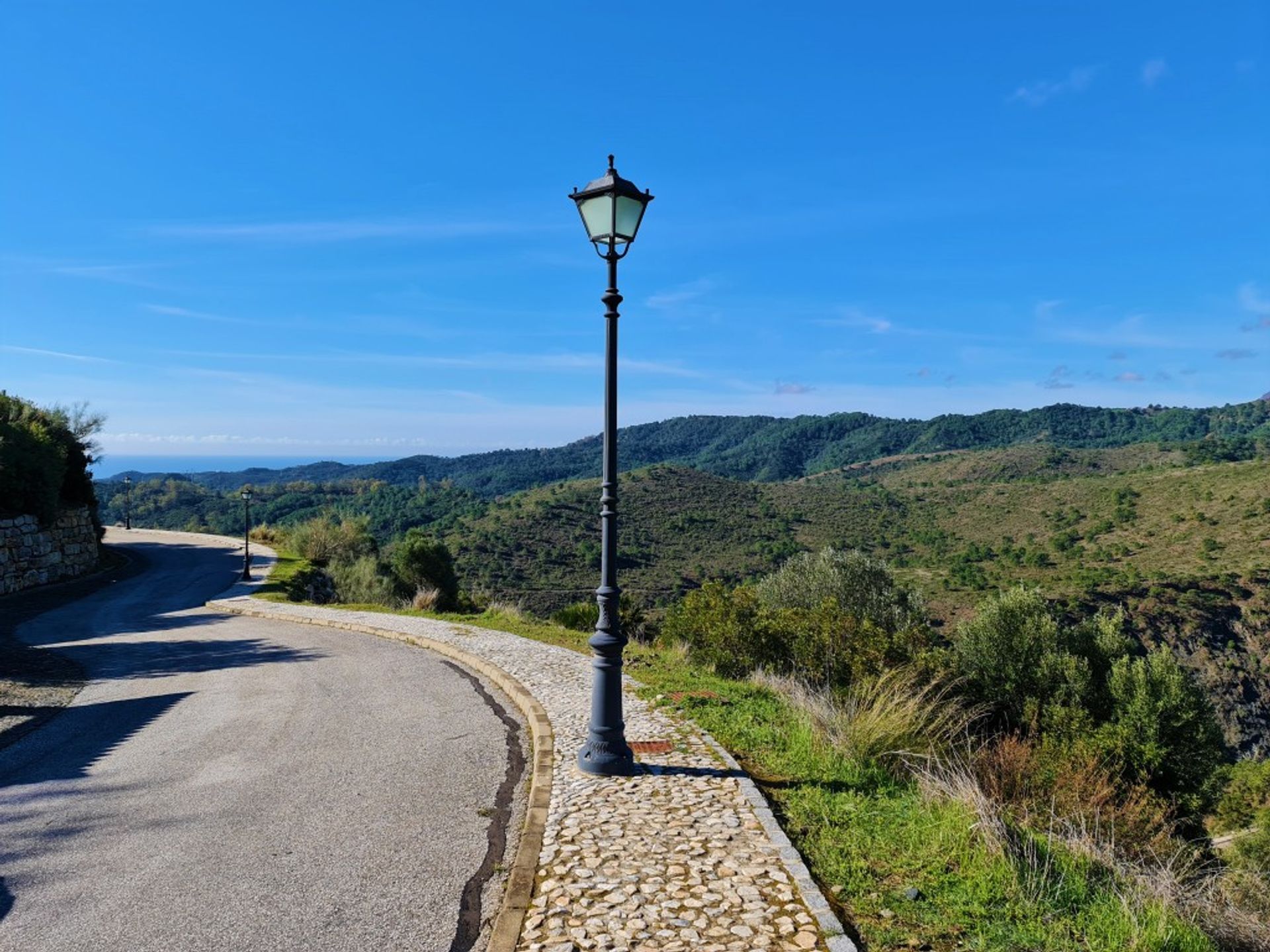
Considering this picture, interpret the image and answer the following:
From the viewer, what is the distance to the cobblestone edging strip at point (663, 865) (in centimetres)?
390

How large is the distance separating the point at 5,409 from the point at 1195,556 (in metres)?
60.1

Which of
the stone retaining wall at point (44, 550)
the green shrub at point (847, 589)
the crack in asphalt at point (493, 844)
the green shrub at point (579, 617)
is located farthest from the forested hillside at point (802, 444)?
the crack in asphalt at point (493, 844)

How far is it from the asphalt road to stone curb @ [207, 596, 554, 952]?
0.27 meters

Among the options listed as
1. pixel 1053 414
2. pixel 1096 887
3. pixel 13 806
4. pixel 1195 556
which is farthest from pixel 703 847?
pixel 1053 414

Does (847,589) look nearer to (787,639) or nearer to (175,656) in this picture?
(787,639)

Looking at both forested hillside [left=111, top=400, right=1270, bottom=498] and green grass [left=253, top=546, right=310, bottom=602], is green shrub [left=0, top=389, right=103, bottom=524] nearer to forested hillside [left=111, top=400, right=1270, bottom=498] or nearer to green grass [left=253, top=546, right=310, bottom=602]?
green grass [left=253, top=546, right=310, bottom=602]

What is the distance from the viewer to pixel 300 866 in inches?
193

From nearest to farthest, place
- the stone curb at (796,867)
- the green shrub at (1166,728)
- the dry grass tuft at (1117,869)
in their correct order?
the stone curb at (796,867) < the dry grass tuft at (1117,869) < the green shrub at (1166,728)

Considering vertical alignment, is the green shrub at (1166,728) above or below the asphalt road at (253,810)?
below

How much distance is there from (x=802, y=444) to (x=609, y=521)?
148 meters

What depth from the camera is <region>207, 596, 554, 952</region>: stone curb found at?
13.4 ft

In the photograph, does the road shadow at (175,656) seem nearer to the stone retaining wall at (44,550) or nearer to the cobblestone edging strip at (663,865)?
the cobblestone edging strip at (663,865)

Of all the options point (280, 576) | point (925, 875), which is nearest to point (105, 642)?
point (280, 576)

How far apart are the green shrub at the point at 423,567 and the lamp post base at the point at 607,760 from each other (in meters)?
25.8
